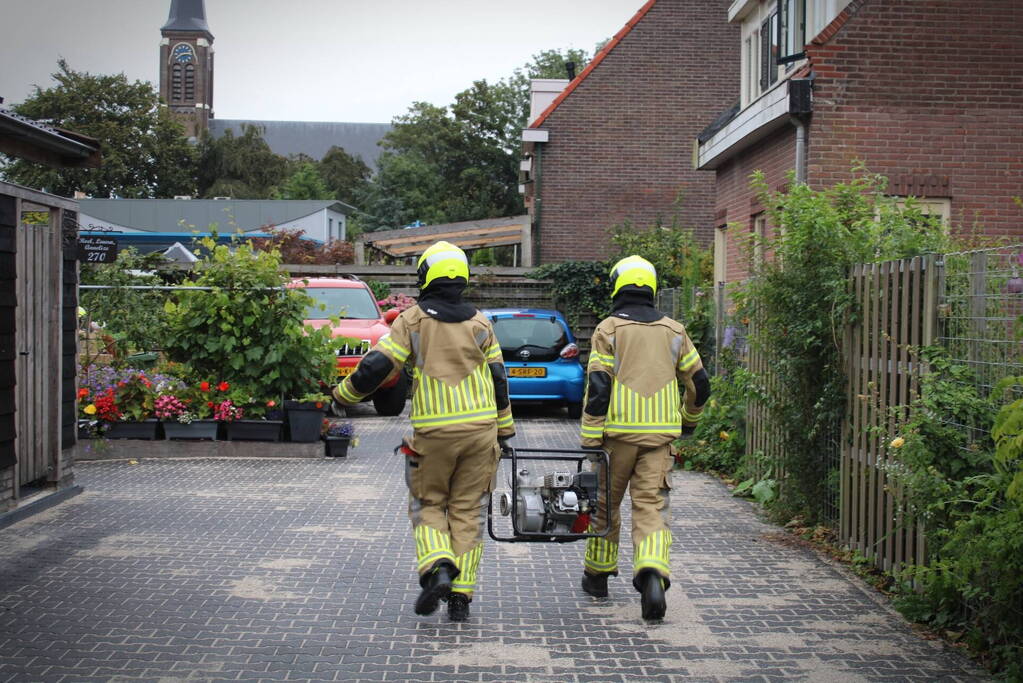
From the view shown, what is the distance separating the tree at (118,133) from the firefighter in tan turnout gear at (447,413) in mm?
50942

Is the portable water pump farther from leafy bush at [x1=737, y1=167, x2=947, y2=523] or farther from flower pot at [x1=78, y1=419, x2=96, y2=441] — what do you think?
flower pot at [x1=78, y1=419, x2=96, y2=441]

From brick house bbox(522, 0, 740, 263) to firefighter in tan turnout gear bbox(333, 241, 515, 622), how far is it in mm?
19772

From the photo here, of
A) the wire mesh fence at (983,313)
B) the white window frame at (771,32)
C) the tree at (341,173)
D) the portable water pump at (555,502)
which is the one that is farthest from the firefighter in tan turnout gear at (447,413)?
the tree at (341,173)

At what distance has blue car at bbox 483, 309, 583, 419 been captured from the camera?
610 inches

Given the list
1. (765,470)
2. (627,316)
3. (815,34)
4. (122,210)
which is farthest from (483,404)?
(122,210)

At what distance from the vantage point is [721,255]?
17625 mm

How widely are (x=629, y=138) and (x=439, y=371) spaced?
20534 mm

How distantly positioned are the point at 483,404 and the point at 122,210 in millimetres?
49258

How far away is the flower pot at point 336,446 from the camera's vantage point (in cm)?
1166

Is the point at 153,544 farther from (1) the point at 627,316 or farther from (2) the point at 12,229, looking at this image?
(1) the point at 627,316

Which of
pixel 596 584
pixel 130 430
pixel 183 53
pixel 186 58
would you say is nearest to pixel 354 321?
pixel 130 430

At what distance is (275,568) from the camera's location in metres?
6.77

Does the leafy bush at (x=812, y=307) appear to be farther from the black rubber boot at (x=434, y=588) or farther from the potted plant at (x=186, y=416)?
the potted plant at (x=186, y=416)

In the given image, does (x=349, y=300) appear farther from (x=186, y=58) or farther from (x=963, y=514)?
(x=186, y=58)
